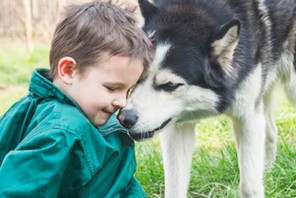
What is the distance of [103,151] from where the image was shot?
2.16 m

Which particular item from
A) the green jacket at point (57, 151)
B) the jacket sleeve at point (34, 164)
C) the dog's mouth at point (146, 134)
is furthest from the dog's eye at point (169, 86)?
the jacket sleeve at point (34, 164)

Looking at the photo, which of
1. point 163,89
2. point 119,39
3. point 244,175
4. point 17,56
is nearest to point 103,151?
point 119,39

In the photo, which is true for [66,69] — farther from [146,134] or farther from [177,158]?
[177,158]

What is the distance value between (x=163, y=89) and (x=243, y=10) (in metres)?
0.81

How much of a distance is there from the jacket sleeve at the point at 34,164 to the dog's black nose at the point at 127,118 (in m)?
0.65

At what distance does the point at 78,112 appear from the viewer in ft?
6.88

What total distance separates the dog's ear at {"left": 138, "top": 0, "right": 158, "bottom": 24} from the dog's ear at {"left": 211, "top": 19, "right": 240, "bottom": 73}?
381 mm

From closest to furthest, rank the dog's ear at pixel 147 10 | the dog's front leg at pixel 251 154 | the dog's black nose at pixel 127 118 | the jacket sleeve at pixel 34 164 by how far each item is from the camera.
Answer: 1. the jacket sleeve at pixel 34 164
2. the dog's black nose at pixel 127 118
3. the dog's ear at pixel 147 10
4. the dog's front leg at pixel 251 154

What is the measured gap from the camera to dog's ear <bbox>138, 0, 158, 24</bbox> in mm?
3037

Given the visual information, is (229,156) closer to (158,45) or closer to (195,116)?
(195,116)

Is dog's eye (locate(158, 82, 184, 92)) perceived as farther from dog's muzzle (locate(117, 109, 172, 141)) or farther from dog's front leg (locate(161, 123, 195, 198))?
dog's front leg (locate(161, 123, 195, 198))

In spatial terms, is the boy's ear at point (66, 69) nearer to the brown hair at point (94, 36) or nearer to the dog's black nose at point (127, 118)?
the brown hair at point (94, 36)

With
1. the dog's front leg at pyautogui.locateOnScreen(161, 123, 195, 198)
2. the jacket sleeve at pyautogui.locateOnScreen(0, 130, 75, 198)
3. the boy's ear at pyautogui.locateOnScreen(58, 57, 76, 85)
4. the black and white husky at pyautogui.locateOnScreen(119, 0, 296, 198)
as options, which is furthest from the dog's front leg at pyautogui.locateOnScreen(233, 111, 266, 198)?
the jacket sleeve at pyautogui.locateOnScreen(0, 130, 75, 198)

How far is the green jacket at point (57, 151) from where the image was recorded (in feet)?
6.29
